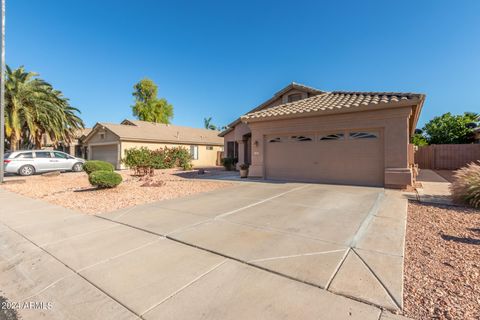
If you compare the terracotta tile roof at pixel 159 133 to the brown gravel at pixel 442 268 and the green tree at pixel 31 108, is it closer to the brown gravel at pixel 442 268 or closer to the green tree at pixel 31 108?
the green tree at pixel 31 108

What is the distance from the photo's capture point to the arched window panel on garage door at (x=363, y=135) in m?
9.34

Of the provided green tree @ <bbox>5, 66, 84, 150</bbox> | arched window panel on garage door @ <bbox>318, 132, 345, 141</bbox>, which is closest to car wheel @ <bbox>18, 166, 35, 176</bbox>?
green tree @ <bbox>5, 66, 84, 150</bbox>

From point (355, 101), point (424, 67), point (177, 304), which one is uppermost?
point (424, 67)

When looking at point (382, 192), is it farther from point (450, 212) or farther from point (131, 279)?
point (131, 279)

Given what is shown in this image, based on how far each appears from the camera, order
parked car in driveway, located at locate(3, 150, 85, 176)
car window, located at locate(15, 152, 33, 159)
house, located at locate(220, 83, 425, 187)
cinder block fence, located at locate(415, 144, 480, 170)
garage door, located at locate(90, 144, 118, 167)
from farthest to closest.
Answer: garage door, located at locate(90, 144, 118, 167) → cinder block fence, located at locate(415, 144, 480, 170) → car window, located at locate(15, 152, 33, 159) → parked car in driveway, located at locate(3, 150, 85, 176) → house, located at locate(220, 83, 425, 187)

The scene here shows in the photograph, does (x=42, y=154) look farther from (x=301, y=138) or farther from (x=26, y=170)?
(x=301, y=138)

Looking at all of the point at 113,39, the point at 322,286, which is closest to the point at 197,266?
the point at 322,286

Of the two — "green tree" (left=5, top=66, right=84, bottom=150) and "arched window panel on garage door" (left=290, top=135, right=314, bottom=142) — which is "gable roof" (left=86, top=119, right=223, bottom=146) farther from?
"arched window panel on garage door" (left=290, top=135, right=314, bottom=142)

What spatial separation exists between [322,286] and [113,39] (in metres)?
20.2

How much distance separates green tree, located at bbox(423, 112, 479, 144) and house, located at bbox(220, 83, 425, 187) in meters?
17.0

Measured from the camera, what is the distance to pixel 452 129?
882 inches

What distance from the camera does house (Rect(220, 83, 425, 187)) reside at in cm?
873

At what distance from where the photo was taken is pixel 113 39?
16.7m

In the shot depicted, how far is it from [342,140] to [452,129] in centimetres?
2076
